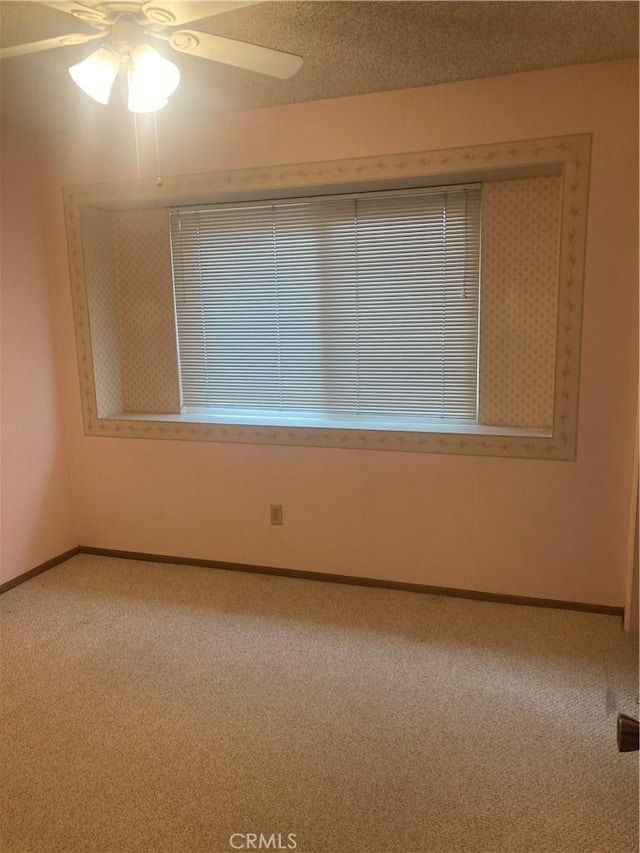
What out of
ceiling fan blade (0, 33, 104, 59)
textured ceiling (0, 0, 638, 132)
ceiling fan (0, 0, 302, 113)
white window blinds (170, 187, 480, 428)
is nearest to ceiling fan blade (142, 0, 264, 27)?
ceiling fan (0, 0, 302, 113)

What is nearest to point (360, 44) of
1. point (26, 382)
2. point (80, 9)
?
point (80, 9)

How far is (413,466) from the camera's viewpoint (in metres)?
2.96

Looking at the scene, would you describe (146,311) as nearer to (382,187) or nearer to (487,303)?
(382,187)

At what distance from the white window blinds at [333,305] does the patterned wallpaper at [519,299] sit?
0.27ft

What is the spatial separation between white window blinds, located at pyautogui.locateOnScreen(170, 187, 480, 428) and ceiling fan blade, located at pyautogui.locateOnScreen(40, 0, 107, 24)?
1654 mm

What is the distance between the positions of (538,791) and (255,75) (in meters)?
2.82

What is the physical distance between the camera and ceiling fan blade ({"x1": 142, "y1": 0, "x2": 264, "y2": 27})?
1.46m

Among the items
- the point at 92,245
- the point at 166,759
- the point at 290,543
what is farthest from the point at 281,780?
the point at 92,245

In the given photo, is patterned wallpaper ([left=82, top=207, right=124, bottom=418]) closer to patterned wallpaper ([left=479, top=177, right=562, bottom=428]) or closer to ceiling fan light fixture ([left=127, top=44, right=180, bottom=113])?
ceiling fan light fixture ([left=127, top=44, right=180, bottom=113])

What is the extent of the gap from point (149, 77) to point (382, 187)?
144 centimetres

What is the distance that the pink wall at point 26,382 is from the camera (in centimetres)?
312

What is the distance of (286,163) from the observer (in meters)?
2.90

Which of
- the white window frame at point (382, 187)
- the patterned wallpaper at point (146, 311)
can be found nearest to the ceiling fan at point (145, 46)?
the white window frame at point (382, 187)

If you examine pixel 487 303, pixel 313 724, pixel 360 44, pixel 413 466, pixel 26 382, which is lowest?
pixel 313 724
